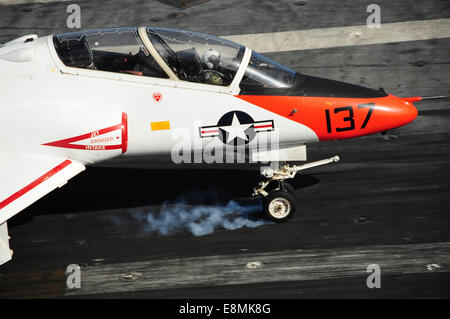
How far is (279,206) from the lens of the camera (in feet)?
39.0

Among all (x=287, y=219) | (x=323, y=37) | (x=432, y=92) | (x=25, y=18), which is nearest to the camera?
(x=287, y=219)

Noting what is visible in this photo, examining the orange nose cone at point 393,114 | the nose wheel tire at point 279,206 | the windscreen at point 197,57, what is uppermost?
the windscreen at point 197,57

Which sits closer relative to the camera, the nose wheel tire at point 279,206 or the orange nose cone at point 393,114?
the orange nose cone at point 393,114

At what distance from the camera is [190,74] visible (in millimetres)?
11031

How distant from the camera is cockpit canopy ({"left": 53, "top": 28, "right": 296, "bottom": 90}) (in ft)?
36.0

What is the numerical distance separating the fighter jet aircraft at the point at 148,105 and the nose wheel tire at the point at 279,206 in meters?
0.99

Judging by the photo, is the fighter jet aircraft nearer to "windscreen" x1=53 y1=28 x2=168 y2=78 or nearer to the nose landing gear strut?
"windscreen" x1=53 y1=28 x2=168 y2=78

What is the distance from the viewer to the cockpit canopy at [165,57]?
36.0 feet

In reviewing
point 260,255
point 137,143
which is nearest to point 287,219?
point 260,255

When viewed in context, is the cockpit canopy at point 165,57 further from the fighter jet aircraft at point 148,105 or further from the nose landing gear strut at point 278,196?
the nose landing gear strut at point 278,196

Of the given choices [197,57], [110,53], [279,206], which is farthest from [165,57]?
[279,206]

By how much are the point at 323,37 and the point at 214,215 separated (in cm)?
781

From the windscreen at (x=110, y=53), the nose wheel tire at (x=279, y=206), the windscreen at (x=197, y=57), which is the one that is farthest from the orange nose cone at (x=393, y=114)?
the windscreen at (x=110, y=53)
